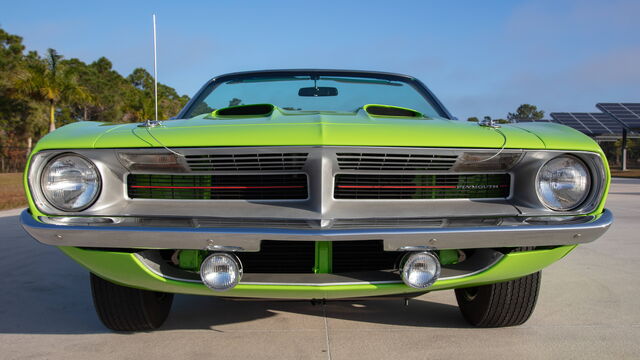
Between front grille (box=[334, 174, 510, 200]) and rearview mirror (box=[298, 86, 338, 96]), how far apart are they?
1.31 metres

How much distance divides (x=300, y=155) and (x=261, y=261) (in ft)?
1.55

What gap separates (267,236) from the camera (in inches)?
63.3

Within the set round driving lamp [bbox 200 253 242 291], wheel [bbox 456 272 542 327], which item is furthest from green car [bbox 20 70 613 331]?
wheel [bbox 456 272 542 327]

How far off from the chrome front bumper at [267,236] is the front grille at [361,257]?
210 millimetres

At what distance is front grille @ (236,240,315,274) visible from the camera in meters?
1.82

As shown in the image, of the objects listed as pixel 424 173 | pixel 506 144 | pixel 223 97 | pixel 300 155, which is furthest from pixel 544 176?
pixel 223 97

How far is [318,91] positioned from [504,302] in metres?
1.67

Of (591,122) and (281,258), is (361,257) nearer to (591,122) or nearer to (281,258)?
(281,258)

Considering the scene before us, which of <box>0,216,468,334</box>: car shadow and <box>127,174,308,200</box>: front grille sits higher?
<box>127,174,308,200</box>: front grille

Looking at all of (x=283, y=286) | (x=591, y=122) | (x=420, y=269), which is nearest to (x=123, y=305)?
(x=283, y=286)

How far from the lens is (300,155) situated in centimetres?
172

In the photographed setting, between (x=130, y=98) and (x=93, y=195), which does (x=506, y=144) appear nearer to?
(x=93, y=195)

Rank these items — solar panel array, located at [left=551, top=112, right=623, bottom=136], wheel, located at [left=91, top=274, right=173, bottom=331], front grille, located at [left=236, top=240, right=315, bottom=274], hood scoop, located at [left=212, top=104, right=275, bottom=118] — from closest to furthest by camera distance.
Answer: front grille, located at [left=236, top=240, right=315, bottom=274] → wheel, located at [left=91, top=274, right=173, bottom=331] → hood scoop, located at [left=212, top=104, right=275, bottom=118] → solar panel array, located at [left=551, top=112, right=623, bottom=136]

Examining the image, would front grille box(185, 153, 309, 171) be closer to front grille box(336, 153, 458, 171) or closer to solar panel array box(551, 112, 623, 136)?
front grille box(336, 153, 458, 171)
